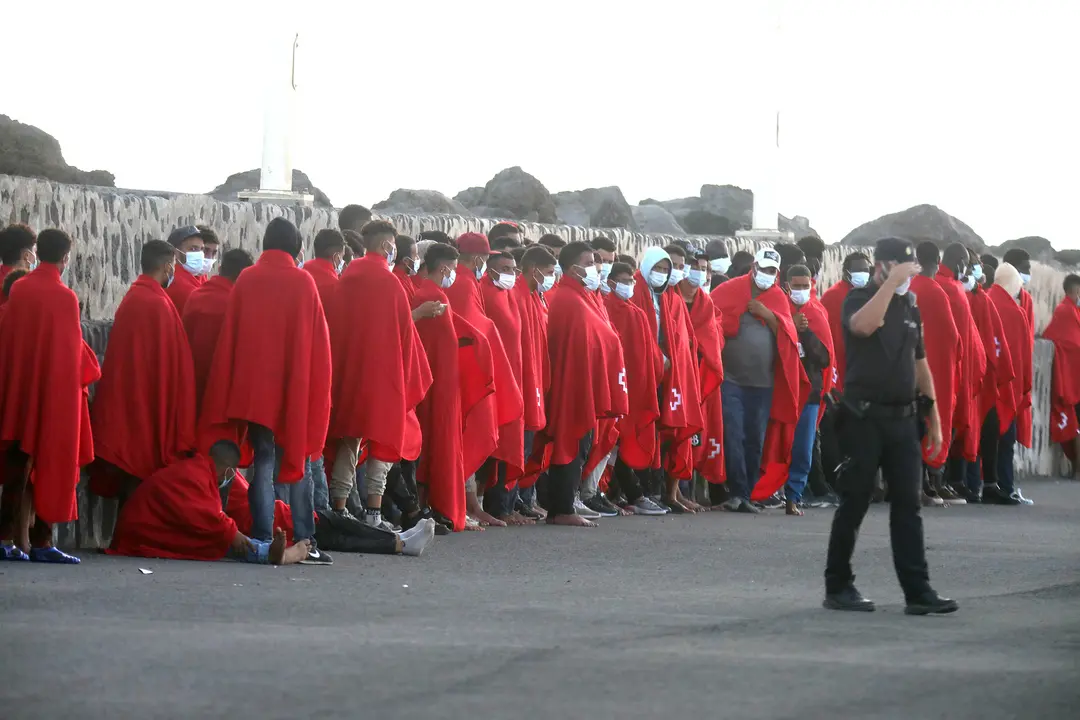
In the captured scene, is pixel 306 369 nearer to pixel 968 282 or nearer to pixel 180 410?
pixel 180 410

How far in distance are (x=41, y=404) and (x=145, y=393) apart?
687 millimetres

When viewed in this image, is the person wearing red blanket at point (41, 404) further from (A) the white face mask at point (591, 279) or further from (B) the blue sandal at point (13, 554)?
(A) the white face mask at point (591, 279)

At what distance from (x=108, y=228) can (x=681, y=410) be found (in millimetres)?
4576

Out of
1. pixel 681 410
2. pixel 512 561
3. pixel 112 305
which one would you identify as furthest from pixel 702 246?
pixel 512 561

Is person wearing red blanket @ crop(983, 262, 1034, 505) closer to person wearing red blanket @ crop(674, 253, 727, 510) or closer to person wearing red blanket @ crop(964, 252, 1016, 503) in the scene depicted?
person wearing red blanket @ crop(964, 252, 1016, 503)

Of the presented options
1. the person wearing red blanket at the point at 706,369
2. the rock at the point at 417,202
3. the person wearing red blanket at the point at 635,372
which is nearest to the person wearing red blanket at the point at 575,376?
the person wearing red blanket at the point at 635,372

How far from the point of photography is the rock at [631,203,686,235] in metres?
26.4

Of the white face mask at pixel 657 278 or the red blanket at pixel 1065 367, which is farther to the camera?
the red blanket at pixel 1065 367

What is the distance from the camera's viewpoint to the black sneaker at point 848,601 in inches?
327

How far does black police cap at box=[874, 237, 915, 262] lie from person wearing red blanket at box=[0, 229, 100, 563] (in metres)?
3.99

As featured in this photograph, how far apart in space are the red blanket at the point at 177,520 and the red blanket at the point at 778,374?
6.33 m

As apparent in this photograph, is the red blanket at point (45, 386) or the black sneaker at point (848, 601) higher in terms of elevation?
the red blanket at point (45, 386)

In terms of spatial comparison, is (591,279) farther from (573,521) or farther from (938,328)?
(938,328)

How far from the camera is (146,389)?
1020 centimetres
